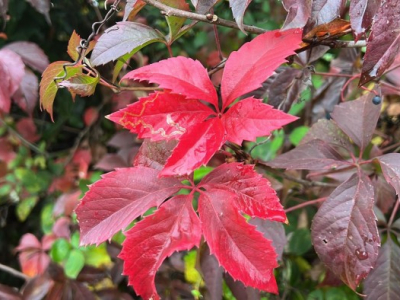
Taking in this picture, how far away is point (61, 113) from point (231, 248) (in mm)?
1164

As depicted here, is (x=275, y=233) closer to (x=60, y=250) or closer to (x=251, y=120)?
(x=251, y=120)

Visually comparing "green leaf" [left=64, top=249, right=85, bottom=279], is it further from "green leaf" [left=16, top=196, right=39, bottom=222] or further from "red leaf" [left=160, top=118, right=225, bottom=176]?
"red leaf" [left=160, top=118, right=225, bottom=176]

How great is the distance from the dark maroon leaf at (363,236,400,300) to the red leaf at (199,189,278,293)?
11.8 inches

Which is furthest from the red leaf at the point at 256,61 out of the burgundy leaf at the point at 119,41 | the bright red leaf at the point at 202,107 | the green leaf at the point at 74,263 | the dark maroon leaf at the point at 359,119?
the green leaf at the point at 74,263

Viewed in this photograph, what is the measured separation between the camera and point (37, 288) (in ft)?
3.01

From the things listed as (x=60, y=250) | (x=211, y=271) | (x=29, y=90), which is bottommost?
(x=60, y=250)

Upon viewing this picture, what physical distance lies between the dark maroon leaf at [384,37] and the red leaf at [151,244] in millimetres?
260

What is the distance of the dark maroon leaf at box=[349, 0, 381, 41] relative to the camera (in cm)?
46

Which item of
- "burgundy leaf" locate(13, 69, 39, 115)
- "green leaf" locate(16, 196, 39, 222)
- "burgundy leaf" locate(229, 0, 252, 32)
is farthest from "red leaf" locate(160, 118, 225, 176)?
"green leaf" locate(16, 196, 39, 222)

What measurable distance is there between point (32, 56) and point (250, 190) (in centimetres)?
69

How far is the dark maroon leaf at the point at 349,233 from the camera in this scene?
1.74 feet

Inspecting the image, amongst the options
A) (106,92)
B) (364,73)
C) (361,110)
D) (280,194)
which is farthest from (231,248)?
(106,92)

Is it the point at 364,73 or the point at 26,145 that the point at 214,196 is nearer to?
the point at 364,73

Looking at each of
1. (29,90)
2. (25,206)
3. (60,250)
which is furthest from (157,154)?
(25,206)
